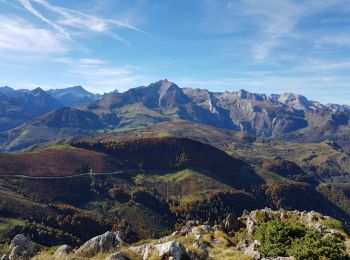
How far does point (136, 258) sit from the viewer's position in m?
43.8

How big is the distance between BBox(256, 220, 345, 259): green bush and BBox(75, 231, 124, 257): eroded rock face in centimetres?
2097

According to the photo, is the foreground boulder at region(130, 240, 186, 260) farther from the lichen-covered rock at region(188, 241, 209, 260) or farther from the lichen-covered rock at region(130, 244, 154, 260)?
the lichen-covered rock at region(188, 241, 209, 260)

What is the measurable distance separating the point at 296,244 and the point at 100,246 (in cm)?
2639

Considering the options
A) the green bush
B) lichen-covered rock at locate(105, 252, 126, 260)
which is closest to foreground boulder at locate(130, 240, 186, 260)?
lichen-covered rock at locate(105, 252, 126, 260)

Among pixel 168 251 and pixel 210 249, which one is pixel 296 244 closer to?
pixel 210 249

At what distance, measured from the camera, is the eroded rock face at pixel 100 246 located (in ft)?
164

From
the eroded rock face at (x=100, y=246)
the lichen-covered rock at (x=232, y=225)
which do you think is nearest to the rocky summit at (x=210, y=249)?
the eroded rock face at (x=100, y=246)

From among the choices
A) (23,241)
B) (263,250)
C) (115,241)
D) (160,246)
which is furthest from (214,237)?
(23,241)

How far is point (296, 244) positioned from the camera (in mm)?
55812

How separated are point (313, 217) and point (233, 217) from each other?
21416 mm

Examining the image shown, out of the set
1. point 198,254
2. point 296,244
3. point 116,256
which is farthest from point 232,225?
point 116,256

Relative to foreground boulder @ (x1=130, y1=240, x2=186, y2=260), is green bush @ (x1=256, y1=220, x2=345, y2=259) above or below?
below

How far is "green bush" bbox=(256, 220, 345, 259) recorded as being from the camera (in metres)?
51.0

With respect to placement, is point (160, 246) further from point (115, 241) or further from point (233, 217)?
point (233, 217)
